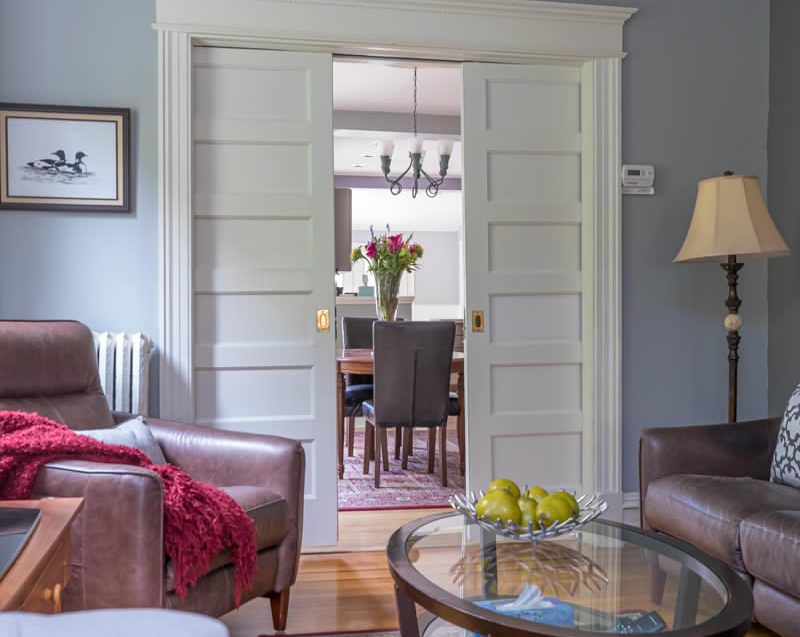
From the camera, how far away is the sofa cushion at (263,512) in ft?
7.38

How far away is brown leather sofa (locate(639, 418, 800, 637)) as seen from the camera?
210 cm

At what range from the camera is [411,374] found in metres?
4.39

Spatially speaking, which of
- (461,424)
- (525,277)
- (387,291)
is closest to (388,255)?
(387,291)

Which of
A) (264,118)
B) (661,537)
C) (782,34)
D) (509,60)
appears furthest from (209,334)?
(782,34)

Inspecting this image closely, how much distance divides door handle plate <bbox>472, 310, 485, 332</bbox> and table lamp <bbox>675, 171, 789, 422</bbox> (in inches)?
33.8

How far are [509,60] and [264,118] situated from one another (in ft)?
3.58

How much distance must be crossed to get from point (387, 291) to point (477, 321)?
1.49m

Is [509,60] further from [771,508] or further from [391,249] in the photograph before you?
[771,508]

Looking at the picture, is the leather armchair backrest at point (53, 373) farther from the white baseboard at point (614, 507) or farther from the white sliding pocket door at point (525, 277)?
the white baseboard at point (614, 507)

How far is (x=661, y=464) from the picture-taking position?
278 cm

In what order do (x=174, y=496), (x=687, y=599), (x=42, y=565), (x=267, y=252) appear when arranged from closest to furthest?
(x=42, y=565) < (x=687, y=599) < (x=174, y=496) < (x=267, y=252)

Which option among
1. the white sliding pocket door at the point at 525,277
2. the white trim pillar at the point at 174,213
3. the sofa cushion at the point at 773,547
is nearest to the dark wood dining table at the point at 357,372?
the white sliding pocket door at the point at 525,277

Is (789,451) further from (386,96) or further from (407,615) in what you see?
(386,96)

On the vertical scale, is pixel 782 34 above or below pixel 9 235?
above
